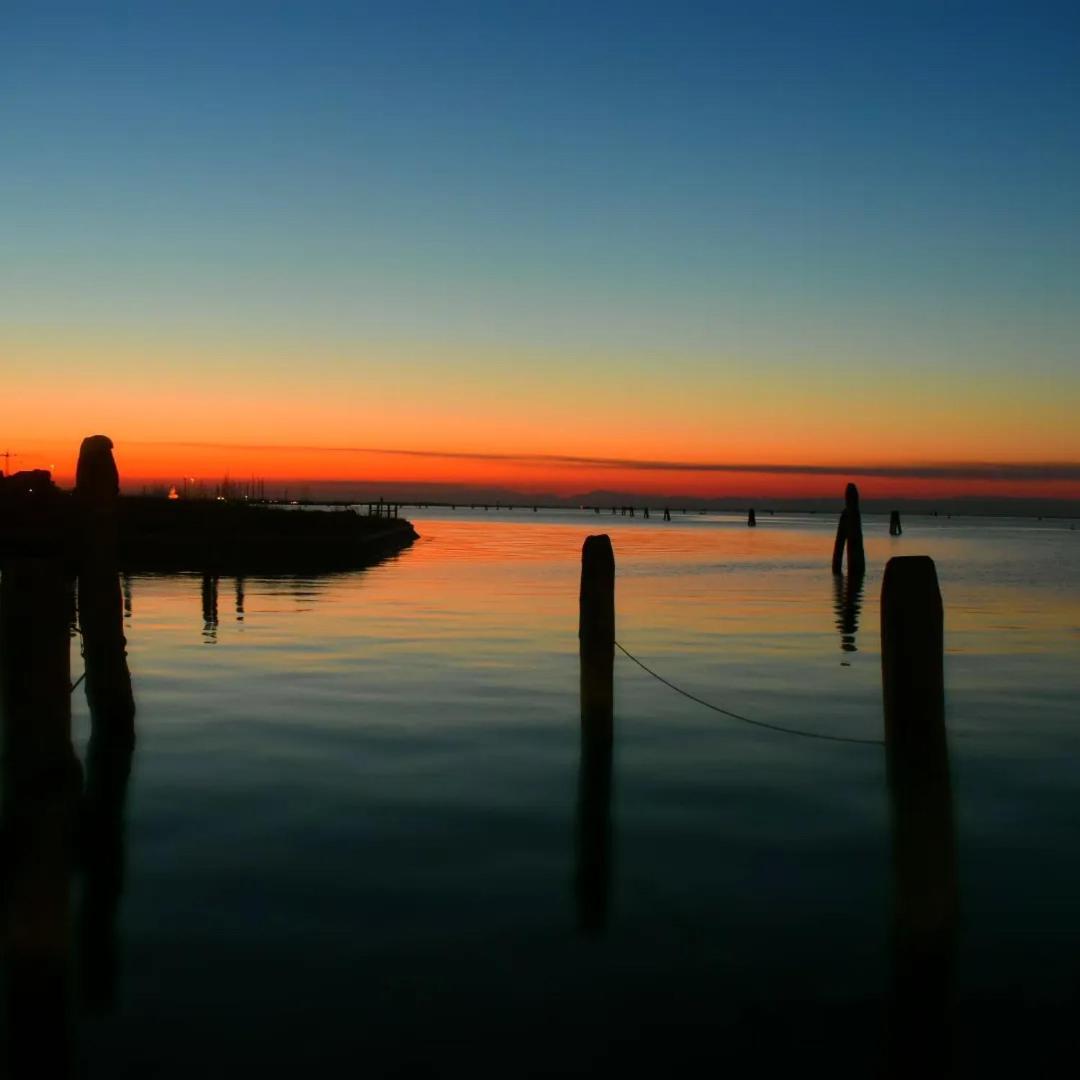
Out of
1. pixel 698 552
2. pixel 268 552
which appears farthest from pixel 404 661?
pixel 698 552

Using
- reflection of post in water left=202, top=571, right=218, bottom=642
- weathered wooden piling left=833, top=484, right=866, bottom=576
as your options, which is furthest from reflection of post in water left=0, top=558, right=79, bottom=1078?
weathered wooden piling left=833, top=484, right=866, bottom=576

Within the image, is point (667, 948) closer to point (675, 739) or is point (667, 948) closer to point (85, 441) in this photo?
point (675, 739)

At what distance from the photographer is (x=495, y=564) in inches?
2083

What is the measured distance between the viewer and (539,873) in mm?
9117

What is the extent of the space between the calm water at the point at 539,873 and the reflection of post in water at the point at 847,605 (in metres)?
5.27

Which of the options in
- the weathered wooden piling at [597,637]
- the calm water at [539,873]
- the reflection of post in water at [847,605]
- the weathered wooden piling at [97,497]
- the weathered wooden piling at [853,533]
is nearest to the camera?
the calm water at [539,873]

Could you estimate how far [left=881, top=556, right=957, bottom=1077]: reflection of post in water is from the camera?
6.59 m

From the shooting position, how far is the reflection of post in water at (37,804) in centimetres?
635

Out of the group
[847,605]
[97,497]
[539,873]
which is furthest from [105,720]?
[847,605]

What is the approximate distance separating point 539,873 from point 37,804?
12.9ft

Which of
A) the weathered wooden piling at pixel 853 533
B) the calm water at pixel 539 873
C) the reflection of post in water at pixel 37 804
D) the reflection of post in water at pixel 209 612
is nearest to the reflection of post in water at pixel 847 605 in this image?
the weathered wooden piling at pixel 853 533

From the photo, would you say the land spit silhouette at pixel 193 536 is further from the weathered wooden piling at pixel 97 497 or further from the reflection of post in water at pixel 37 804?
the reflection of post in water at pixel 37 804

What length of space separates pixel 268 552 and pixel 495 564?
10271mm

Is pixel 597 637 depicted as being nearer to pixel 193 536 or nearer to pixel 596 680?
pixel 596 680
